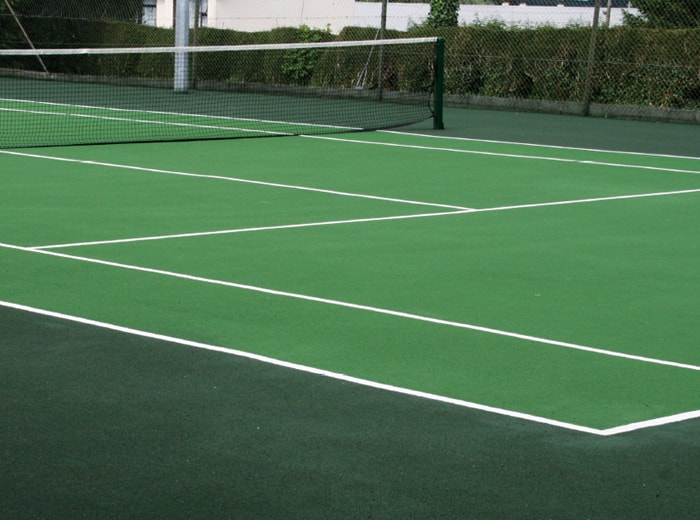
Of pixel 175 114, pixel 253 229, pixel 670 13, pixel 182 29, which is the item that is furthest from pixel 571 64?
pixel 253 229

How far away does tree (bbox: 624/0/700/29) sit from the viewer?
2442 centimetres

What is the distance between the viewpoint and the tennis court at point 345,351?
4703 mm

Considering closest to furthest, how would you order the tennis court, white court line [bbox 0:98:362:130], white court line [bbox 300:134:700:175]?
1. the tennis court
2. white court line [bbox 300:134:700:175]
3. white court line [bbox 0:98:362:130]

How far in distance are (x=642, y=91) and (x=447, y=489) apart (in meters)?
20.8

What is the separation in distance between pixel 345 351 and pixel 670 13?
66.2ft

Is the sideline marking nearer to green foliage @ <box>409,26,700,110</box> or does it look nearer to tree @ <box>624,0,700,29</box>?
green foliage @ <box>409,26,700,110</box>

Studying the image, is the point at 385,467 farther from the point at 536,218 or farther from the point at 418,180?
the point at 418,180

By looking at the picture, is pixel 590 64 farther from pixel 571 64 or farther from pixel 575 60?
pixel 571 64

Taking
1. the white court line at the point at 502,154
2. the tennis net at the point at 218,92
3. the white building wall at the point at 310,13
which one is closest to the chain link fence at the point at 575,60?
the tennis net at the point at 218,92

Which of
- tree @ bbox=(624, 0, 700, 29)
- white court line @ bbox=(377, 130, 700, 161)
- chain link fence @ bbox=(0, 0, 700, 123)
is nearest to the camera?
white court line @ bbox=(377, 130, 700, 161)

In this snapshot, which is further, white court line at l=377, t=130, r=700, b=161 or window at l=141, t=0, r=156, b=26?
window at l=141, t=0, r=156, b=26

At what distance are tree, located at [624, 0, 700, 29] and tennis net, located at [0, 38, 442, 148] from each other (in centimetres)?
408

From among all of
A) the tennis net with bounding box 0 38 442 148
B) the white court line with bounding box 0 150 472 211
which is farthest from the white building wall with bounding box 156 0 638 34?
the white court line with bounding box 0 150 472 211

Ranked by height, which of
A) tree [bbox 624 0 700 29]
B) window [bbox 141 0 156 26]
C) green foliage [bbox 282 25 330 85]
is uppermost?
tree [bbox 624 0 700 29]
